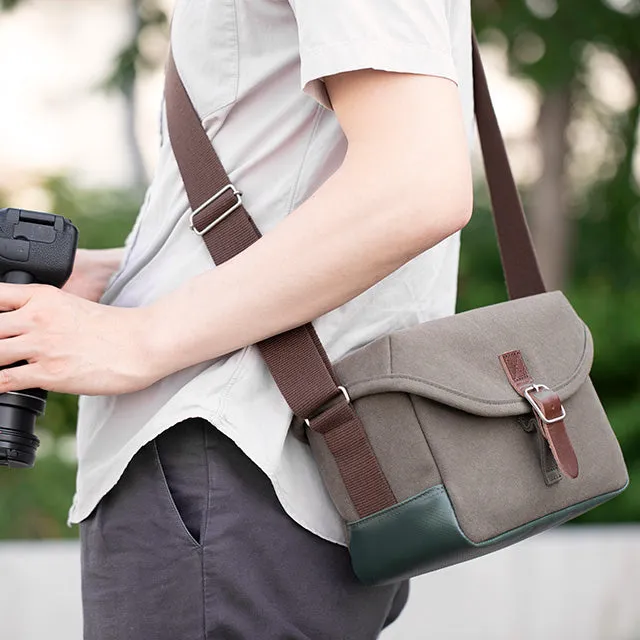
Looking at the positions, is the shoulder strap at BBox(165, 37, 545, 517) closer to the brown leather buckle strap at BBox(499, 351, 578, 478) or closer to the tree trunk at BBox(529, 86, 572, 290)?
the brown leather buckle strap at BBox(499, 351, 578, 478)


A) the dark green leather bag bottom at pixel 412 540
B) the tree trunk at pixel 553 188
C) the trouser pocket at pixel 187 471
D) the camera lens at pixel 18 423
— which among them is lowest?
the dark green leather bag bottom at pixel 412 540

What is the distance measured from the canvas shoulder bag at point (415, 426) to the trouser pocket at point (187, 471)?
112 millimetres

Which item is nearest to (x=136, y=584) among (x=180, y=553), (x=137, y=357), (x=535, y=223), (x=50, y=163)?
(x=180, y=553)

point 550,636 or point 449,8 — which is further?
point 550,636

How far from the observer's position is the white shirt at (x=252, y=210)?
1.07 meters

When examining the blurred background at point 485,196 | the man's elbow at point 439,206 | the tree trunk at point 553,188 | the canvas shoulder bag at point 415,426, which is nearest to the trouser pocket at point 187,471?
the canvas shoulder bag at point 415,426

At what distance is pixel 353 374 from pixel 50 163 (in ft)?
17.8

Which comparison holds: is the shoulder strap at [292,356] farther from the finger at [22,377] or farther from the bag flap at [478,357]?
the finger at [22,377]

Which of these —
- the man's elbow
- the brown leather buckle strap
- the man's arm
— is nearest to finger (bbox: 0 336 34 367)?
the man's arm

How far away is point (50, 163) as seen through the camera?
20.2 ft

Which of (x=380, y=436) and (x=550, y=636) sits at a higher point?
(x=380, y=436)

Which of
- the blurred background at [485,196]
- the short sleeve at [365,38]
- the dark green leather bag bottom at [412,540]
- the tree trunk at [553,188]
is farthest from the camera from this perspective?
the tree trunk at [553,188]

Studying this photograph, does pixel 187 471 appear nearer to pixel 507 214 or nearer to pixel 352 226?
pixel 352 226

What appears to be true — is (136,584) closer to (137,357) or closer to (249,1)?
(137,357)
